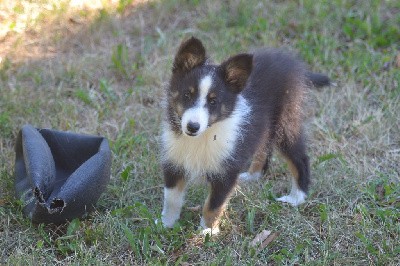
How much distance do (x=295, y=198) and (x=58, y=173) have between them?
1.81 meters

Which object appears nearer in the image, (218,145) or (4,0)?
(218,145)

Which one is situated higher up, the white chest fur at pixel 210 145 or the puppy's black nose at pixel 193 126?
the puppy's black nose at pixel 193 126

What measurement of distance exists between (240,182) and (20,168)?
66.1 inches

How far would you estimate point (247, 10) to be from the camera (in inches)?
286

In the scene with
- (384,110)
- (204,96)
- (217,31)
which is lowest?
(384,110)

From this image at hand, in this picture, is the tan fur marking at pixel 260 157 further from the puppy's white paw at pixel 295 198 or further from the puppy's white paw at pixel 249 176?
the puppy's white paw at pixel 295 198

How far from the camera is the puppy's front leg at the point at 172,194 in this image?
4.33m

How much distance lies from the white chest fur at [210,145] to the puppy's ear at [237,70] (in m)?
0.14

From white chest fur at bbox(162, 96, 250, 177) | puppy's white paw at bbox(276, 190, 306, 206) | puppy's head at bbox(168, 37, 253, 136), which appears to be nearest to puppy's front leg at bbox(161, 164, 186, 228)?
white chest fur at bbox(162, 96, 250, 177)

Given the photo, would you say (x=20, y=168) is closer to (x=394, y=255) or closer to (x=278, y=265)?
(x=278, y=265)

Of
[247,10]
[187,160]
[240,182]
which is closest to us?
[187,160]

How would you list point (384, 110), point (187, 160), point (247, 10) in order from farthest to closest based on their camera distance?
point (247, 10)
point (384, 110)
point (187, 160)

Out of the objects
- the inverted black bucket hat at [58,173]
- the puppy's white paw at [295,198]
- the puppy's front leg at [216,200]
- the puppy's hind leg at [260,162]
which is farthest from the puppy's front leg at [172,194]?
the puppy's white paw at [295,198]

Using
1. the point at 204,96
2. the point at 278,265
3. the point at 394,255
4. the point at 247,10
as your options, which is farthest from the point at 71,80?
the point at 394,255
